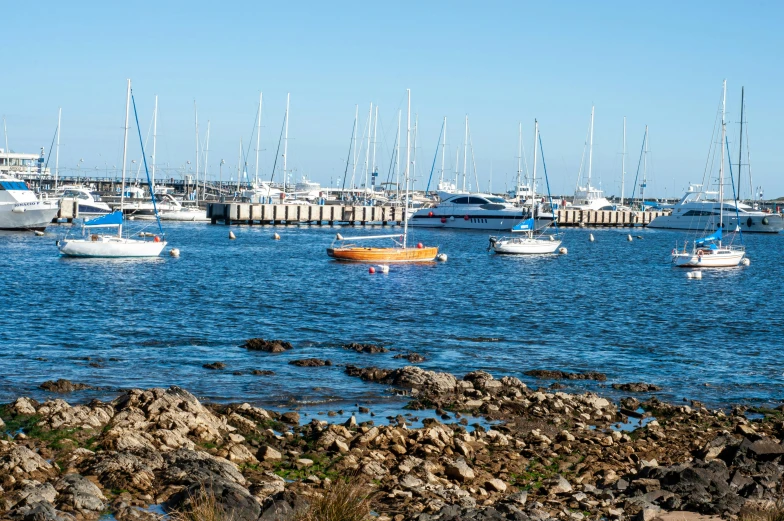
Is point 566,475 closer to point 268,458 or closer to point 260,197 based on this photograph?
point 268,458

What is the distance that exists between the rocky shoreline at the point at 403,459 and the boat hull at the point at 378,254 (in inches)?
1536

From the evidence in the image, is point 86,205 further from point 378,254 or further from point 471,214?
point 378,254

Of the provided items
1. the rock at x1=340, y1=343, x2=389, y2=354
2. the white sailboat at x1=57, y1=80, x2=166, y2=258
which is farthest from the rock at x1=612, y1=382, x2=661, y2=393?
the white sailboat at x1=57, y1=80, x2=166, y2=258

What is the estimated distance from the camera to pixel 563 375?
2492cm

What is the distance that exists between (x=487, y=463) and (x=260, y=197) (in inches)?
4310

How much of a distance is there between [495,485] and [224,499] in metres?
4.51

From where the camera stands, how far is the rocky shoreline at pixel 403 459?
13.1 meters

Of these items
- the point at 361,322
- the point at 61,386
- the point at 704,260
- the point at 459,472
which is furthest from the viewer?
the point at 704,260

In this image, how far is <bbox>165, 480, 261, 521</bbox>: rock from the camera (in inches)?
470

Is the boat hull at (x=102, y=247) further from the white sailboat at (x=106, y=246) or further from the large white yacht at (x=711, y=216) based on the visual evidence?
the large white yacht at (x=711, y=216)

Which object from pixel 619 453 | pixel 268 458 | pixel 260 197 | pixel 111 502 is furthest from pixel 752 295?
pixel 260 197

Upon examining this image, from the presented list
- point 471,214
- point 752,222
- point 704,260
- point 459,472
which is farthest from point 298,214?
point 459,472

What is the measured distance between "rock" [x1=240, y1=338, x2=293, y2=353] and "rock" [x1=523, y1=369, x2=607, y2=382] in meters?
7.29

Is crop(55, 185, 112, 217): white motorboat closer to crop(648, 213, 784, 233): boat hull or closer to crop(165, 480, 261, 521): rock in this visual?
crop(648, 213, 784, 233): boat hull
